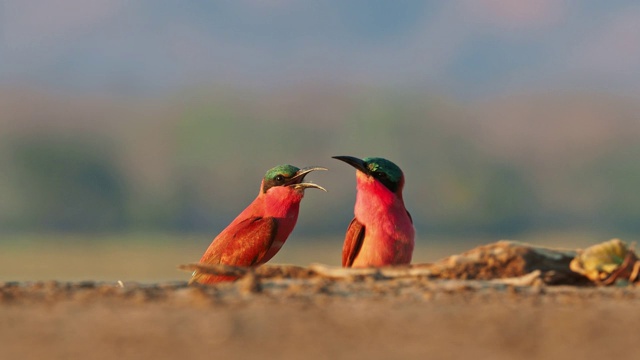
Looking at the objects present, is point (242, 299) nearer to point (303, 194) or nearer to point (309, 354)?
point (309, 354)

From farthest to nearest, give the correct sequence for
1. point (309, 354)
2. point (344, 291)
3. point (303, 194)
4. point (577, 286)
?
point (303, 194)
point (577, 286)
point (344, 291)
point (309, 354)

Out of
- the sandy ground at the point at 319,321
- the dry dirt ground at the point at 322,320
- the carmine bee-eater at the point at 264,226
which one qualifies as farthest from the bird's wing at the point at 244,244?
the sandy ground at the point at 319,321

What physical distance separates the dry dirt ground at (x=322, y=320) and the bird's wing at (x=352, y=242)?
6.60 feet

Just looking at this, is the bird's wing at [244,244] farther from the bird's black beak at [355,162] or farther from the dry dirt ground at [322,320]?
the dry dirt ground at [322,320]

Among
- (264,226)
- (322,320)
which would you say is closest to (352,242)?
(264,226)

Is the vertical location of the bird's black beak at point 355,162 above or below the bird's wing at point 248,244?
above

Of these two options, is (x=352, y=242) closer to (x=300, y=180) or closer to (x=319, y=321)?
(x=300, y=180)

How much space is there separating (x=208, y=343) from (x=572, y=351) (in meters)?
1.61

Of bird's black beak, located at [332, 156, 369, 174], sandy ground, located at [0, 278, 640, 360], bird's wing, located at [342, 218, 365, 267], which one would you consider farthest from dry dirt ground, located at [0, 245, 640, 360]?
bird's black beak, located at [332, 156, 369, 174]

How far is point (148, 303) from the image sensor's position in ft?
20.9

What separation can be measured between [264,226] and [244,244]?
24 centimetres

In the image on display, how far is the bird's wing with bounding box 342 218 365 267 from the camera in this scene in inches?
371

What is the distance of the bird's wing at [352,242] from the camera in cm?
942

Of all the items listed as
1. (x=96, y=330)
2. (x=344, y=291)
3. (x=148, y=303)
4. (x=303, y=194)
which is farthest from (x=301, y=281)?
(x=303, y=194)
